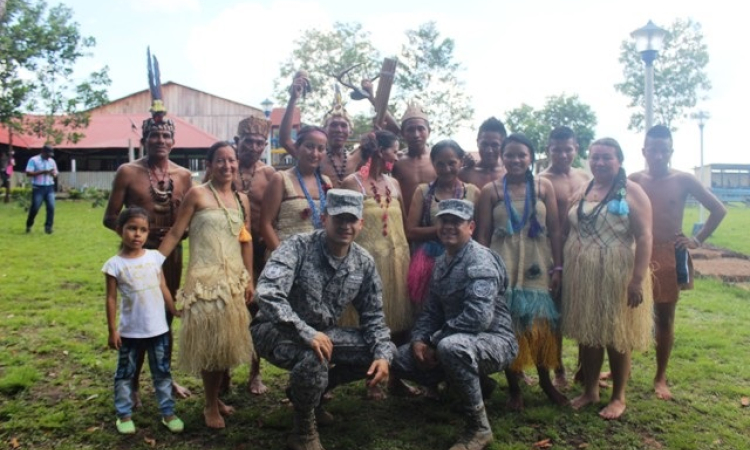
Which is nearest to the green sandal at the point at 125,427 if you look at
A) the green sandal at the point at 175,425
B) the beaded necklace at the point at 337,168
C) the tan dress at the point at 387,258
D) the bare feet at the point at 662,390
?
the green sandal at the point at 175,425

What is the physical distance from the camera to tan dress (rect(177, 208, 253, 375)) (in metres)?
3.83

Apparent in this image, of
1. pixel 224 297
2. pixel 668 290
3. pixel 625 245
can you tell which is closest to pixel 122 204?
pixel 224 297

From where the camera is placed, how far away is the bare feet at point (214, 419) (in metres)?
3.96

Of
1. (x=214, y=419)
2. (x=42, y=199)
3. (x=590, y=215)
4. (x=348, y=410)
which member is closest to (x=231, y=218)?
(x=214, y=419)

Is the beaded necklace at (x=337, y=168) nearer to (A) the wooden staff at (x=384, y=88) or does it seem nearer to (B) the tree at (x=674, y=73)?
(A) the wooden staff at (x=384, y=88)

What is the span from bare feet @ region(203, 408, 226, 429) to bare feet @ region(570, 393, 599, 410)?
2.44 meters

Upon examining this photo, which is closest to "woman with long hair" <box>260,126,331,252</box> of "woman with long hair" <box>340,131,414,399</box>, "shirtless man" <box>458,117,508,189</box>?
"woman with long hair" <box>340,131,414,399</box>

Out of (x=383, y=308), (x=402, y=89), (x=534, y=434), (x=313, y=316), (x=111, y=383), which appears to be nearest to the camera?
(x=313, y=316)

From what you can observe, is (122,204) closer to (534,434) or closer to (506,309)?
(506,309)

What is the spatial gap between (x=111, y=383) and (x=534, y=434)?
315cm

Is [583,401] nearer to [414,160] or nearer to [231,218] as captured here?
[414,160]

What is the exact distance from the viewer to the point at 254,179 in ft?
15.8

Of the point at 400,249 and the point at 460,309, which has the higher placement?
the point at 400,249

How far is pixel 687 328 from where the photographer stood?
6703mm
